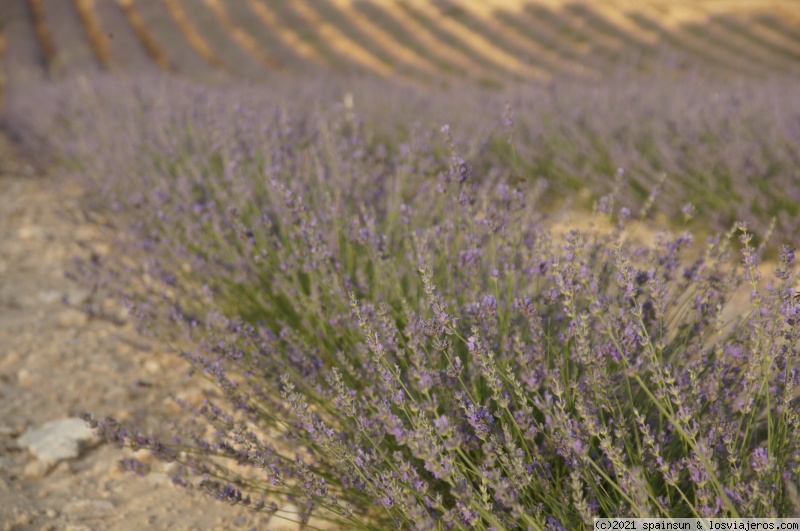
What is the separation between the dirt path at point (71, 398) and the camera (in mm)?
1670

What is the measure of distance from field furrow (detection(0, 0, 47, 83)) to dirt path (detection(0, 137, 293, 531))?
7.67 m

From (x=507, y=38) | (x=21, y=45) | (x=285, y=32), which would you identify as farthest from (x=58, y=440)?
(x=21, y=45)

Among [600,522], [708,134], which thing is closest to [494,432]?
[600,522]

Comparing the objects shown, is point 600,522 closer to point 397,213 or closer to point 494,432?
point 494,432

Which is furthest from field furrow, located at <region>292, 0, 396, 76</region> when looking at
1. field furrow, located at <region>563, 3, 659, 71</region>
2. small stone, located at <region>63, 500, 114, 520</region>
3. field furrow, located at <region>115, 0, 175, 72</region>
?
small stone, located at <region>63, 500, 114, 520</region>

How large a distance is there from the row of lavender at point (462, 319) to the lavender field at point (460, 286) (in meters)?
0.01

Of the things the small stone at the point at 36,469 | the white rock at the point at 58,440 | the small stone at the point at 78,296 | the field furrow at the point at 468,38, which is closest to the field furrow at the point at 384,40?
the field furrow at the point at 468,38

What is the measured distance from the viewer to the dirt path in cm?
167

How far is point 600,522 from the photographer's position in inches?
41.6

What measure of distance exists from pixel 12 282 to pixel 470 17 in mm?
11608

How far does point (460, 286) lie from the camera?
1.63m

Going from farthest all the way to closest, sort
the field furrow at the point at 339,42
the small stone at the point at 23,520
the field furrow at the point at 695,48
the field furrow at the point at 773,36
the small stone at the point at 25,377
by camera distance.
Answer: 1. the field furrow at the point at 339,42
2. the field furrow at the point at 773,36
3. the field furrow at the point at 695,48
4. the small stone at the point at 25,377
5. the small stone at the point at 23,520

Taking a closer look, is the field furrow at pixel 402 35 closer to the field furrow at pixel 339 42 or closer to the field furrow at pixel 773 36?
the field furrow at pixel 339 42

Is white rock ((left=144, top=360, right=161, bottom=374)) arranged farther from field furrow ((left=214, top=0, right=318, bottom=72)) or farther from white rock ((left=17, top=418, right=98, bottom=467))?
field furrow ((left=214, top=0, right=318, bottom=72))
